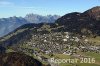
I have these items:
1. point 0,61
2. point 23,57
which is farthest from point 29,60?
point 0,61

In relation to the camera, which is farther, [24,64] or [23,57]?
[23,57]

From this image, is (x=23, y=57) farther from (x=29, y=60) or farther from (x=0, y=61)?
(x=0, y=61)

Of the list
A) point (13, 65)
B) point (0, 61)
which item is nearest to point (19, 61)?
point (13, 65)

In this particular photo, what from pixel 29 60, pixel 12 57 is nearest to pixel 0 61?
pixel 12 57

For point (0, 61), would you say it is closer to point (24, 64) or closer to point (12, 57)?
point (12, 57)

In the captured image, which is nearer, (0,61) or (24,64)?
(24,64)

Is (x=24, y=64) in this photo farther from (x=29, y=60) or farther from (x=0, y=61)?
(x=0, y=61)
